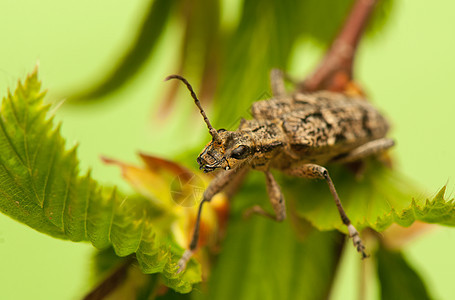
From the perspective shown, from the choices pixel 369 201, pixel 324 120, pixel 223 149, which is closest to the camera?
pixel 223 149

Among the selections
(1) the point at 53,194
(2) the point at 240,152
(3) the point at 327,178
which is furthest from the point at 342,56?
(1) the point at 53,194

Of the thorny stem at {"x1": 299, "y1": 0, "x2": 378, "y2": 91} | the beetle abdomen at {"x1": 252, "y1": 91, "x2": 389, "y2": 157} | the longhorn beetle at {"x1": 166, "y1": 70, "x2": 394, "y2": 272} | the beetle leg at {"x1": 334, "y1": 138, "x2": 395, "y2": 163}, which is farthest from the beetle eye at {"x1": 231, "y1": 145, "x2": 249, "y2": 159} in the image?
the thorny stem at {"x1": 299, "y1": 0, "x2": 378, "y2": 91}

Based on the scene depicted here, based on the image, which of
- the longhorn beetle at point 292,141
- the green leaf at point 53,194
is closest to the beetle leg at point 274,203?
the longhorn beetle at point 292,141

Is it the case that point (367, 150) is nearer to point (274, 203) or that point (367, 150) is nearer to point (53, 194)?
point (274, 203)

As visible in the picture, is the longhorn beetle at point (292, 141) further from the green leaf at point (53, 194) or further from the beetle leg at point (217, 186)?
the green leaf at point (53, 194)

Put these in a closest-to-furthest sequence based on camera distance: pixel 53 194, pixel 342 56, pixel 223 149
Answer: pixel 53 194
pixel 223 149
pixel 342 56

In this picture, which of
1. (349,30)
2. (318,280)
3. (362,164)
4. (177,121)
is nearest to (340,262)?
(318,280)

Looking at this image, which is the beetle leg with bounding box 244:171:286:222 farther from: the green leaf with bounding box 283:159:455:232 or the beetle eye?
the beetle eye
